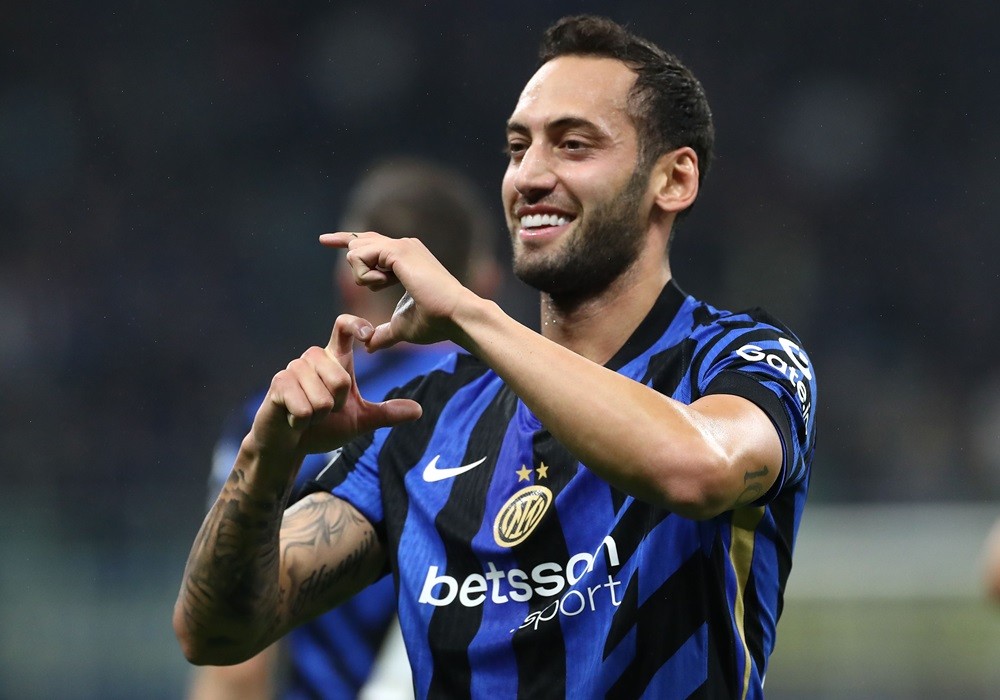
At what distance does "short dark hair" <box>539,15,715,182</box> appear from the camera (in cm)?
287

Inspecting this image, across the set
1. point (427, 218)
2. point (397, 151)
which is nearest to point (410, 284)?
point (427, 218)

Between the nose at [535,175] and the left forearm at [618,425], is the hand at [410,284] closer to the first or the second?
the left forearm at [618,425]

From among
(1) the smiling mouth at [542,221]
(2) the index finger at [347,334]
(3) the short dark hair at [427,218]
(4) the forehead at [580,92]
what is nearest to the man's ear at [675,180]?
(4) the forehead at [580,92]

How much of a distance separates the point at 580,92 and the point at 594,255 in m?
0.37

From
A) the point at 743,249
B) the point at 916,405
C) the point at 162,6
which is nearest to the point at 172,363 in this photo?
the point at 162,6

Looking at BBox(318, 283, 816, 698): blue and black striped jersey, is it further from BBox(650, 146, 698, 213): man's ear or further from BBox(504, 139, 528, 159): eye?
BBox(504, 139, 528, 159): eye

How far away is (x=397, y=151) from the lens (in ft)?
42.3

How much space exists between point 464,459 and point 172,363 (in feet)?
28.9

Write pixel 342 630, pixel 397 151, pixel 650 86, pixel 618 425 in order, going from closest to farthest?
pixel 618 425, pixel 650 86, pixel 342 630, pixel 397 151

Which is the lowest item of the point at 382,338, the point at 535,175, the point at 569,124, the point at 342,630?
the point at 342,630

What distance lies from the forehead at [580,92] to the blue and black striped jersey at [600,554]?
0.43 m

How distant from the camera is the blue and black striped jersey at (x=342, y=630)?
151 inches

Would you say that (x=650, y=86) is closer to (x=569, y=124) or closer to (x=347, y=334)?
(x=569, y=124)

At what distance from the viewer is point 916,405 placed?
11.2 metres
